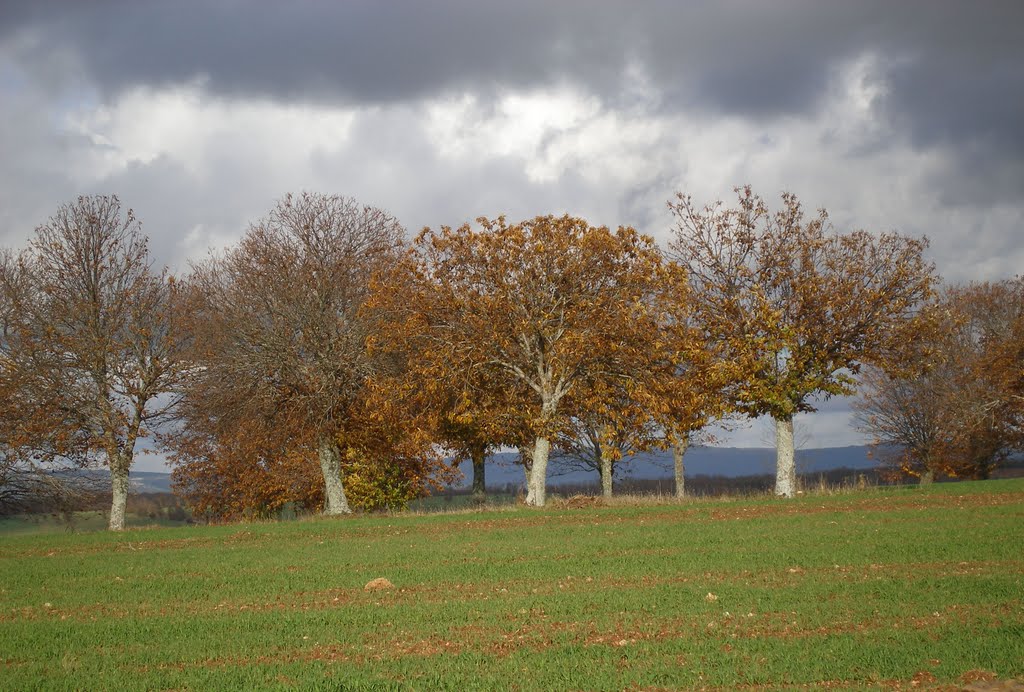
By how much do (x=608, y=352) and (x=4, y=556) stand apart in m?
22.5

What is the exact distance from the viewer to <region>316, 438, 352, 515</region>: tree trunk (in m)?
41.2

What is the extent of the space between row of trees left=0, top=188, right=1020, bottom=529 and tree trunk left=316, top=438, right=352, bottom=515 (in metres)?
0.10

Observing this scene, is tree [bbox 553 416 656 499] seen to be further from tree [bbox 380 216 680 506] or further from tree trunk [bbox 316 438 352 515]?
tree trunk [bbox 316 438 352 515]

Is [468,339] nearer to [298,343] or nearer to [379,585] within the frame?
[298,343]

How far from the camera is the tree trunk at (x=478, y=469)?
4903cm

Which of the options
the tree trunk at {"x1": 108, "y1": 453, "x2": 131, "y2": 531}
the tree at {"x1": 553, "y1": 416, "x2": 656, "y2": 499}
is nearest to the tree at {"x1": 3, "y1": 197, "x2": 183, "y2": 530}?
the tree trunk at {"x1": 108, "y1": 453, "x2": 131, "y2": 531}

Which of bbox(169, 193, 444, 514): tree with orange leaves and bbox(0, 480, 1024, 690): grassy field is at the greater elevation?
bbox(169, 193, 444, 514): tree with orange leaves

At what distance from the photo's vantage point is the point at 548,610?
1491 centimetres

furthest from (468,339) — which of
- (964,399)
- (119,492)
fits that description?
(964,399)

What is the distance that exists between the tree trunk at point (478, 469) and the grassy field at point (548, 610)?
20593 mm

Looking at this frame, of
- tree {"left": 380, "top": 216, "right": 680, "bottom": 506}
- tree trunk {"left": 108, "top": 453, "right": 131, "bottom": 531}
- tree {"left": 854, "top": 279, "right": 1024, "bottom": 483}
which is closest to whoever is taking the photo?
tree {"left": 380, "top": 216, "right": 680, "bottom": 506}

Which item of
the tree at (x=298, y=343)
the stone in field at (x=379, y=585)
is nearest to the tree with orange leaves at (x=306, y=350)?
the tree at (x=298, y=343)

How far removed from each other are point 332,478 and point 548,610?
2819cm

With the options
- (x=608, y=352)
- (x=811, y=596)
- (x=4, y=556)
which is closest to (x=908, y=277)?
(x=608, y=352)
